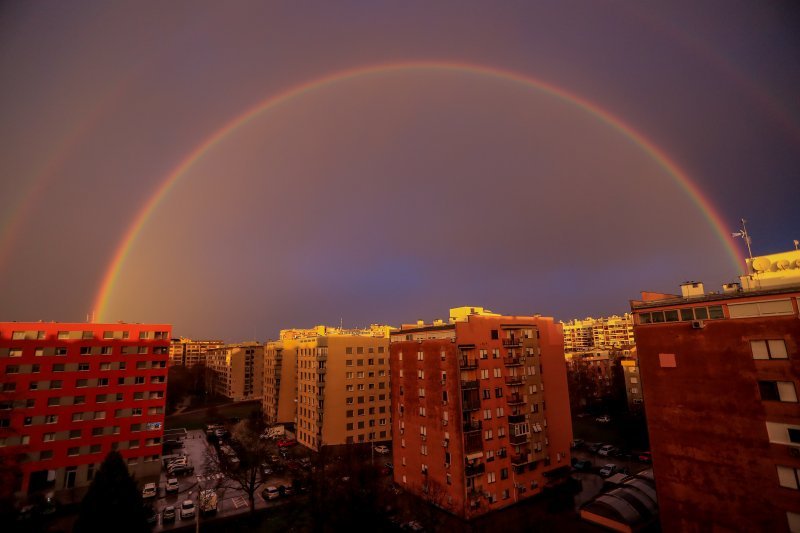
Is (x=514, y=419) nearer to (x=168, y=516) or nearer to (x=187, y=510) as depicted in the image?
(x=187, y=510)

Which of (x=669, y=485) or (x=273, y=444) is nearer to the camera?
(x=669, y=485)

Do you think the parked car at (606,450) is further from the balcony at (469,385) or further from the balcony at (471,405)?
the balcony at (469,385)

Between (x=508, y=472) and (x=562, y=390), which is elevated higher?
(x=562, y=390)

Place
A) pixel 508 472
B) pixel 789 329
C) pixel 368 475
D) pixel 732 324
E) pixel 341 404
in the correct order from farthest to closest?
pixel 341 404 → pixel 508 472 → pixel 368 475 → pixel 732 324 → pixel 789 329

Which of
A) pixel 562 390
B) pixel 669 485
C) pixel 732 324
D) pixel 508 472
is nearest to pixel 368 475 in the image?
pixel 508 472

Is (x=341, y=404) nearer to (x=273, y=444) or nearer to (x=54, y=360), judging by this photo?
(x=273, y=444)
